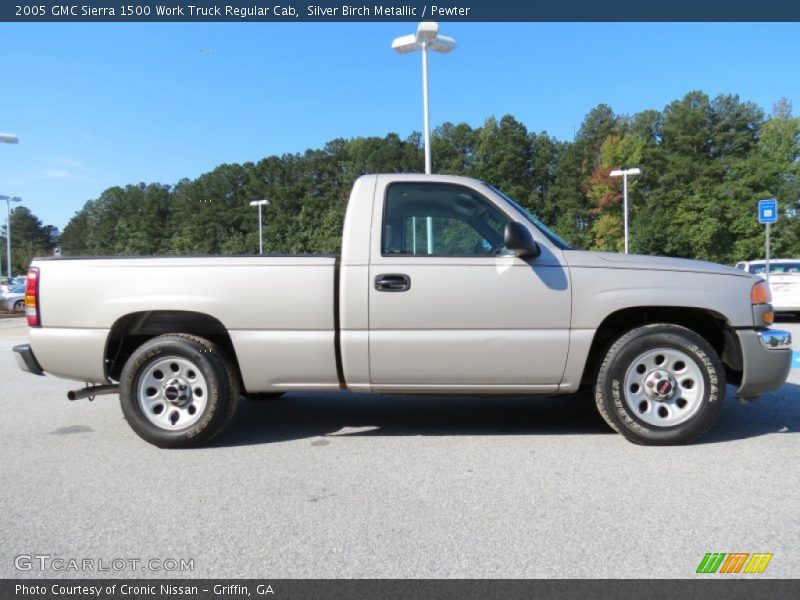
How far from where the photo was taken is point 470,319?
3857mm

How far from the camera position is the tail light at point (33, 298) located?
13.2 feet

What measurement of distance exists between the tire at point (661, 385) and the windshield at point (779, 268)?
1264 cm

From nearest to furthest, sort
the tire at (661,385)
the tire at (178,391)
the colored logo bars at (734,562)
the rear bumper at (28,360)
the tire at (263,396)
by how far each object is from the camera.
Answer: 1. the colored logo bars at (734,562)
2. the tire at (661,385)
3. the tire at (178,391)
4. the rear bumper at (28,360)
5. the tire at (263,396)

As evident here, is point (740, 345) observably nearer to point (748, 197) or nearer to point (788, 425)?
point (788, 425)

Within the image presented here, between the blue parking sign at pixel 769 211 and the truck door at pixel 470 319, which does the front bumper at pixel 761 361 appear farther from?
the blue parking sign at pixel 769 211

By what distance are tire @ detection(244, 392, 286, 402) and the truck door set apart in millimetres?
1775

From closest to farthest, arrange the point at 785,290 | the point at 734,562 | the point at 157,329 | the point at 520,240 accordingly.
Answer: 1. the point at 734,562
2. the point at 520,240
3. the point at 157,329
4. the point at 785,290

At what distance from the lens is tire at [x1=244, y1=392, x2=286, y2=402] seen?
531 centimetres

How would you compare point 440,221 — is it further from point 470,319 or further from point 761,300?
point 761,300

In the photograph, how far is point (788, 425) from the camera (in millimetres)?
4434

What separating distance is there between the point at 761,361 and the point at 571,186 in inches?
2182

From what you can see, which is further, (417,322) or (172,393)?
(172,393)

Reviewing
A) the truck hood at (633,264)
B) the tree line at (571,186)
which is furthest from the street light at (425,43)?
the tree line at (571,186)

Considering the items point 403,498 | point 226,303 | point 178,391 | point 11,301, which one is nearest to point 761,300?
point 403,498
